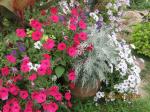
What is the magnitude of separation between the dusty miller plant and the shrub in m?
1.70

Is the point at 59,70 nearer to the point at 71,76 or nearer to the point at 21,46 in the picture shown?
the point at 71,76

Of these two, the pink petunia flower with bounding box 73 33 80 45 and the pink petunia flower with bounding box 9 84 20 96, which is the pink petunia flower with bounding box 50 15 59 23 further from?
the pink petunia flower with bounding box 9 84 20 96

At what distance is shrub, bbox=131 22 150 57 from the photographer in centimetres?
654

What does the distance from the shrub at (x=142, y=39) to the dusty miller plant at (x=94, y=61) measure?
5.58 feet

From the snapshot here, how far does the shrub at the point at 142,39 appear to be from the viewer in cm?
654

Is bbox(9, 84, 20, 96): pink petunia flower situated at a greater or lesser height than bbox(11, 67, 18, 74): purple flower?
lesser

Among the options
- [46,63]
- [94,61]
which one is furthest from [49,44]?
[94,61]

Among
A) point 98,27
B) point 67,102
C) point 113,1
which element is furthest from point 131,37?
point 67,102

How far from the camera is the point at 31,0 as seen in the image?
495 centimetres

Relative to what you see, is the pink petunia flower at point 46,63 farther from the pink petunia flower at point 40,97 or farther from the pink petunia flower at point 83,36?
the pink petunia flower at point 83,36

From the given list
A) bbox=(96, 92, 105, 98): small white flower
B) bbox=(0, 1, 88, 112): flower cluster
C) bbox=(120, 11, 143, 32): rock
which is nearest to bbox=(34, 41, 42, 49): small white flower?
bbox=(0, 1, 88, 112): flower cluster

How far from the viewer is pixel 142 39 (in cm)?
658

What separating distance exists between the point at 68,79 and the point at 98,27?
1.01 meters

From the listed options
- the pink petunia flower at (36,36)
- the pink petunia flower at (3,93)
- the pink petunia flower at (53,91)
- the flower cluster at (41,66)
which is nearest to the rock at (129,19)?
the flower cluster at (41,66)
